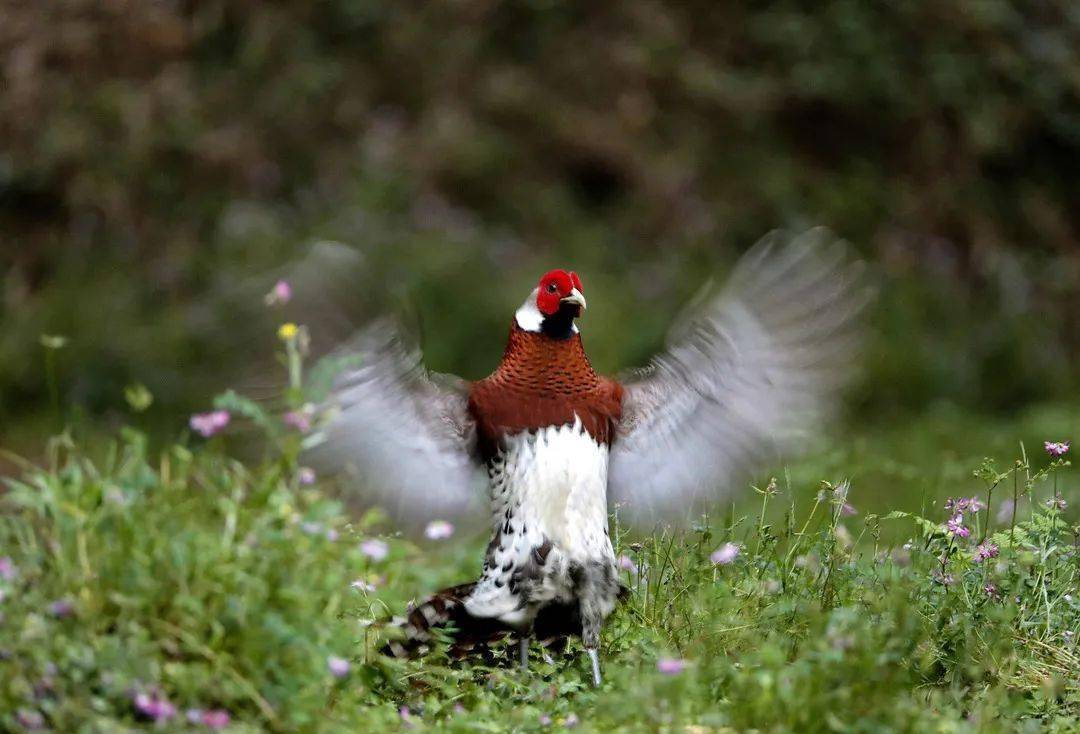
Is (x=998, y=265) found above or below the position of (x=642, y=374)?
above

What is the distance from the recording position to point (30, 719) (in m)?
2.94

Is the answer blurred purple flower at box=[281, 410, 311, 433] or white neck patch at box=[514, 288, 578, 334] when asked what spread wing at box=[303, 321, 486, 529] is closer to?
white neck patch at box=[514, 288, 578, 334]

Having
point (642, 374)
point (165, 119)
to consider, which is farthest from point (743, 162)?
point (642, 374)

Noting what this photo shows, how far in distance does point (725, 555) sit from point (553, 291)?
0.81 metres

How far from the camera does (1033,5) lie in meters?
9.87

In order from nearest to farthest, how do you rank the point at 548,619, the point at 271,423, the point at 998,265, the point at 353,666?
the point at 271,423, the point at 353,666, the point at 548,619, the point at 998,265

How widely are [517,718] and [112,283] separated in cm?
557

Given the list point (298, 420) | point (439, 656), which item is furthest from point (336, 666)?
point (439, 656)

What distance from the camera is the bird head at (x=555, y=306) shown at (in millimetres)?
4035

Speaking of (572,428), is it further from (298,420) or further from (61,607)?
A: (61,607)

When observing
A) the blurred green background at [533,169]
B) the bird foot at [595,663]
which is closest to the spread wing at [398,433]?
the bird foot at [595,663]

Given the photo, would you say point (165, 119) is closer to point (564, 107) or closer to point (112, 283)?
point (112, 283)

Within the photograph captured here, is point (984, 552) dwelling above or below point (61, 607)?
above

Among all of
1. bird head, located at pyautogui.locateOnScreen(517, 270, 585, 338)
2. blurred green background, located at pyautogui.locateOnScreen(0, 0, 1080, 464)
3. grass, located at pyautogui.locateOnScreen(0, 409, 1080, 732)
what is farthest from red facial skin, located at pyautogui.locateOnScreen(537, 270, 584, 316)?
blurred green background, located at pyautogui.locateOnScreen(0, 0, 1080, 464)
